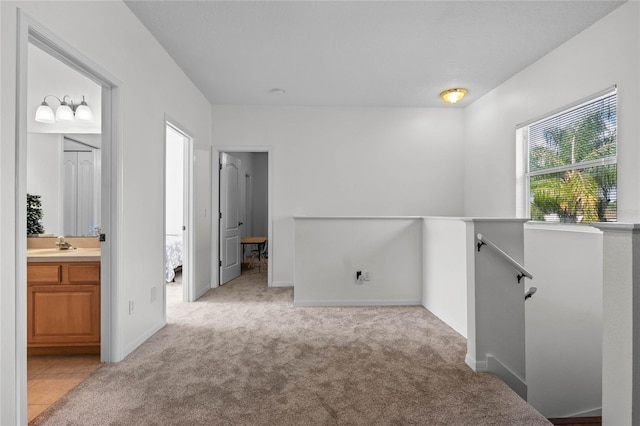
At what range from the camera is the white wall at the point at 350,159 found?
5.21 meters

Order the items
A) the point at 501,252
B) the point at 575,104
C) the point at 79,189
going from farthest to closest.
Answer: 1. the point at 79,189
2. the point at 575,104
3. the point at 501,252

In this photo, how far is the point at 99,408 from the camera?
195 centimetres

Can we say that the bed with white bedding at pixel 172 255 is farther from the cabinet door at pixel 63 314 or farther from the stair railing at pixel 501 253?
the stair railing at pixel 501 253

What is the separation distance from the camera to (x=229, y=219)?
547 centimetres

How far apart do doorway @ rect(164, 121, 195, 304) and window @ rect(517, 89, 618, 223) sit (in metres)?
4.06

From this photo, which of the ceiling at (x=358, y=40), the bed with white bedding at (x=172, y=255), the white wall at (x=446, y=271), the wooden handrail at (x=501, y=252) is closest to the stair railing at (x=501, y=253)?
the wooden handrail at (x=501, y=252)

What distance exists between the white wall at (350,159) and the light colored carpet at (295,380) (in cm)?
210

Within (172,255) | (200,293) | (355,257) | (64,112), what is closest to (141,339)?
(200,293)

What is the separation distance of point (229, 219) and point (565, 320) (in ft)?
14.8

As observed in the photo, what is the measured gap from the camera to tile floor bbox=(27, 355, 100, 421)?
6.68ft

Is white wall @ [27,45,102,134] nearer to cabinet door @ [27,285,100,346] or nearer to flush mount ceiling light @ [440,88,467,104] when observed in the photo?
cabinet door @ [27,285,100,346]

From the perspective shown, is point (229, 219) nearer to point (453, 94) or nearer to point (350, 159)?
point (350, 159)

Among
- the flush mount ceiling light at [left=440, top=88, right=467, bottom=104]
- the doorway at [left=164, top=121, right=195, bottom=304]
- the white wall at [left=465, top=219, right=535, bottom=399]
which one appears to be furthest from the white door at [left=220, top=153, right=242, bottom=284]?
the white wall at [left=465, top=219, right=535, bottom=399]

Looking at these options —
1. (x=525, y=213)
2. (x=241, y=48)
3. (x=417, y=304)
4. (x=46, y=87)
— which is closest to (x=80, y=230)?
(x=46, y=87)
